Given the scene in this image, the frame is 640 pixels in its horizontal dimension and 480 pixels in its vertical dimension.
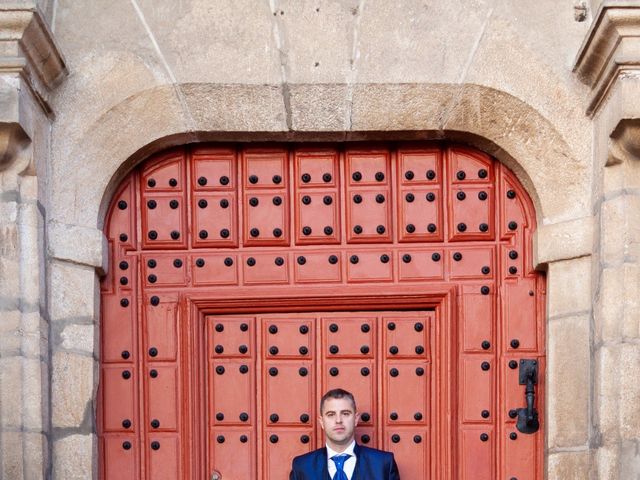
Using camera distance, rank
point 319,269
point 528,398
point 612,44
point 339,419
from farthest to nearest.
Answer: point 319,269, point 528,398, point 339,419, point 612,44

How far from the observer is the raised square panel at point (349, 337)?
6391 mm

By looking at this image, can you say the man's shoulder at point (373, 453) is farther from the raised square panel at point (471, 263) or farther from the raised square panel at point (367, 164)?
the raised square panel at point (367, 164)

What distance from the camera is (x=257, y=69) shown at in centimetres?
626

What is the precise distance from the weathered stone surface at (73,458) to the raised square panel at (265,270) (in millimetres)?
927

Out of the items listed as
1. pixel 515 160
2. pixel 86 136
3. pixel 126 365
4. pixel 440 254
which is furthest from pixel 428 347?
pixel 86 136

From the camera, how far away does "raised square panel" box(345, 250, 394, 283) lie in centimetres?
643

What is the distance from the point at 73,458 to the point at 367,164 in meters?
1.69

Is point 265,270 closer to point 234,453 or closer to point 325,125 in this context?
point 325,125

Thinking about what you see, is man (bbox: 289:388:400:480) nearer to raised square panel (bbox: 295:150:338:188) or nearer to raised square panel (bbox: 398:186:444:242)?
raised square panel (bbox: 398:186:444:242)

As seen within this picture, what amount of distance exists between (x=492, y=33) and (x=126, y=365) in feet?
6.54

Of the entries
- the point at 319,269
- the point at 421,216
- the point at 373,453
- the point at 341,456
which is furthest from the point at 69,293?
the point at 421,216

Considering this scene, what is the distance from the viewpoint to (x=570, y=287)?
20.2 ft

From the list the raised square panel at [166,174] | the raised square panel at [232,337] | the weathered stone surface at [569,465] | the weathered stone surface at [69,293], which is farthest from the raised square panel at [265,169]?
the weathered stone surface at [569,465]

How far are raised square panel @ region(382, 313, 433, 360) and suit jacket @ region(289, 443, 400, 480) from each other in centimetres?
45
